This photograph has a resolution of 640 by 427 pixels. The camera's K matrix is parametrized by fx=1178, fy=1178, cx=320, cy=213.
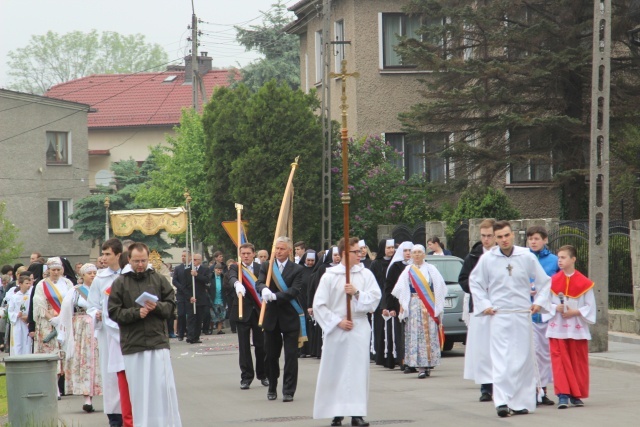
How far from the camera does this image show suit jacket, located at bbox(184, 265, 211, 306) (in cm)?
2786

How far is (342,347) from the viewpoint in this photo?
11.9 metres

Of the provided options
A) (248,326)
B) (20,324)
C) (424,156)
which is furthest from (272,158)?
(248,326)

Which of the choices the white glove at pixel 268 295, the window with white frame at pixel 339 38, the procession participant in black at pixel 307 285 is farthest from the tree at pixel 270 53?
the white glove at pixel 268 295

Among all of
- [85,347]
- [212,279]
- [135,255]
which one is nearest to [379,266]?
[85,347]

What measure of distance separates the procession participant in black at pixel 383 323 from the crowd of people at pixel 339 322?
22.6 inches

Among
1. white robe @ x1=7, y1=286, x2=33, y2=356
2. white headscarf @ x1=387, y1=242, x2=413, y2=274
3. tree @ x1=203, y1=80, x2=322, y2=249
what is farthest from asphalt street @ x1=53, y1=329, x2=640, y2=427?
tree @ x1=203, y1=80, x2=322, y2=249

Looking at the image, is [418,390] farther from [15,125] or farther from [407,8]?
[15,125]

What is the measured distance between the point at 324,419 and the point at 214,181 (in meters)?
21.6

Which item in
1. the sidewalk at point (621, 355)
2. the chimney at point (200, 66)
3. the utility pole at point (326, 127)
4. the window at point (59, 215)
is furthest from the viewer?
the chimney at point (200, 66)

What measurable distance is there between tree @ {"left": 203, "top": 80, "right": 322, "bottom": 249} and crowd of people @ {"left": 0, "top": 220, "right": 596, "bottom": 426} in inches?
520

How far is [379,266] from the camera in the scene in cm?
1905

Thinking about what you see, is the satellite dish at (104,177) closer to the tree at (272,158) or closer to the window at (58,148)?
the window at (58,148)

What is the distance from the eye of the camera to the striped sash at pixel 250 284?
15.6 m

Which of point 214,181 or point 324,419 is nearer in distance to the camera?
point 324,419
